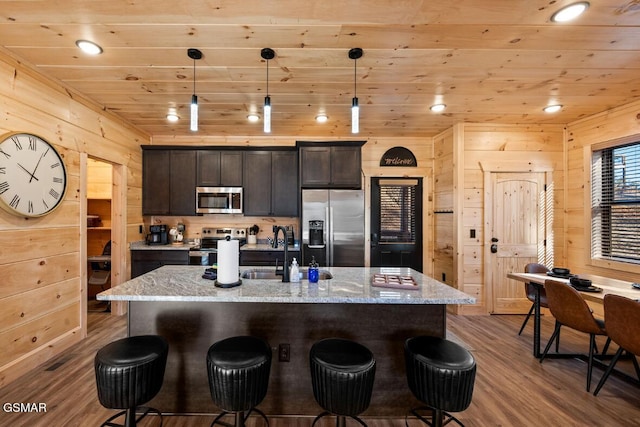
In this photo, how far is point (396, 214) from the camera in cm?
478

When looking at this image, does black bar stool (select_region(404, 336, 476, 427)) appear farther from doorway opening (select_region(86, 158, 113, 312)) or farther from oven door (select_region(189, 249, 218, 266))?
doorway opening (select_region(86, 158, 113, 312))

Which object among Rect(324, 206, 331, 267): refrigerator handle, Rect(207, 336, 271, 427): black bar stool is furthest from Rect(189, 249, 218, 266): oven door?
Rect(207, 336, 271, 427): black bar stool

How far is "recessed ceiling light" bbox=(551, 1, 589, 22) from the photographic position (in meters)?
1.77

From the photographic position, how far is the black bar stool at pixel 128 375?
151 centimetres

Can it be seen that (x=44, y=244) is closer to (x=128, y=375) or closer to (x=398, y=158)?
(x=128, y=375)

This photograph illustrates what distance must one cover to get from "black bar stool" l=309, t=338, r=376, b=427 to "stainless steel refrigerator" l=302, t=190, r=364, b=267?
254 centimetres

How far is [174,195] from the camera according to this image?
176 inches

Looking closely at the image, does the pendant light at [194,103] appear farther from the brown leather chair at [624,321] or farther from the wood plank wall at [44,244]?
Result: the brown leather chair at [624,321]

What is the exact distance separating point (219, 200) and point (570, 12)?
430 centimetres

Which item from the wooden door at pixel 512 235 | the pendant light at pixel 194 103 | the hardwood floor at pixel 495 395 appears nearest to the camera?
the hardwood floor at pixel 495 395

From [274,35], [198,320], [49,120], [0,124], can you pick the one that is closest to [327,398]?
[198,320]

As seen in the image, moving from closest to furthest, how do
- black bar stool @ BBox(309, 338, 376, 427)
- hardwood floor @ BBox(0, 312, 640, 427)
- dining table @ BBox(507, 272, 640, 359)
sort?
black bar stool @ BBox(309, 338, 376, 427) < hardwood floor @ BBox(0, 312, 640, 427) < dining table @ BBox(507, 272, 640, 359)

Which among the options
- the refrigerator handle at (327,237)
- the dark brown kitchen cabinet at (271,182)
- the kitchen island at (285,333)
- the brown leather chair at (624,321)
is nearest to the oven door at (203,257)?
the dark brown kitchen cabinet at (271,182)

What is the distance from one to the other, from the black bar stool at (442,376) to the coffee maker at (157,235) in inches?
164
